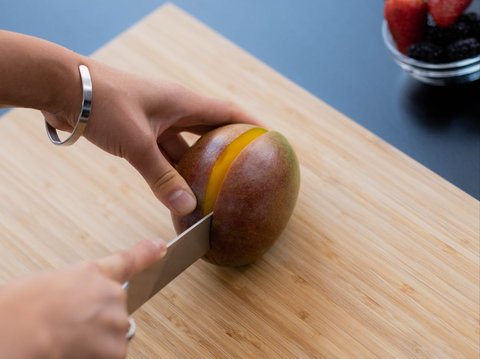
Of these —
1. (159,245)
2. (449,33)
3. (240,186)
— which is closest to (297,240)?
(240,186)

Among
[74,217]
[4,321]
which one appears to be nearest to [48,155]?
[74,217]

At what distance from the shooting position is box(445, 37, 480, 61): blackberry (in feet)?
5.63

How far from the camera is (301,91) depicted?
1.81m

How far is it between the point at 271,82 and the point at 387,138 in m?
0.33

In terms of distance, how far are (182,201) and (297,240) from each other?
33 centimetres

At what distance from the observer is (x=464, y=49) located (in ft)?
5.63

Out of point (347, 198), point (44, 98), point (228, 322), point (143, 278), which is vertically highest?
point (44, 98)

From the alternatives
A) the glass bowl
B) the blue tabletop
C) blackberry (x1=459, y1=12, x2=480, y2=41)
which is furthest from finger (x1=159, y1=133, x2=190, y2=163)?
blackberry (x1=459, y1=12, x2=480, y2=41)

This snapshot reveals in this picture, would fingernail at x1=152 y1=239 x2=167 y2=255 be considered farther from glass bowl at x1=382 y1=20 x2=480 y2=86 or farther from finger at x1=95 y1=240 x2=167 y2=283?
glass bowl at x1=382 y1=20 x2=480 y2=86

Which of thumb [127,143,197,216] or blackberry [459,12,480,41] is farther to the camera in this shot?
blackberry [459,12,480,41]

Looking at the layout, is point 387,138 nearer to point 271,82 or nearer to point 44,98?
point 271,82

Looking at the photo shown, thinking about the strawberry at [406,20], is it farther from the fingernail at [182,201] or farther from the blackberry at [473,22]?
the fingernail at [182,201]

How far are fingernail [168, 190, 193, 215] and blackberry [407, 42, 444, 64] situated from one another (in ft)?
2.36

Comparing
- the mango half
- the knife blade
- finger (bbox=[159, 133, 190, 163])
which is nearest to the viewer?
the knife blade
